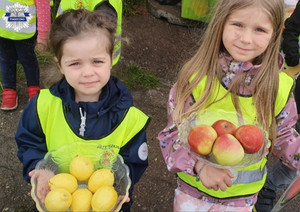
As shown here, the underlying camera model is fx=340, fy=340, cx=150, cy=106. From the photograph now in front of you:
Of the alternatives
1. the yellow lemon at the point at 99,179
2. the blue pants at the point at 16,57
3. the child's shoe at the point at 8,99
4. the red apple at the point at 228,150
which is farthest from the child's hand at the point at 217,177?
the child's shoe at the point at 8,99

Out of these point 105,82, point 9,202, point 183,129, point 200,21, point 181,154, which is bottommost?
point 9,202

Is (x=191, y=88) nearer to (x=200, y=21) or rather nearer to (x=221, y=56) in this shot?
(x=221, y=56)

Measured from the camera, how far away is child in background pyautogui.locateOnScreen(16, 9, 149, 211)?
5.45 feet

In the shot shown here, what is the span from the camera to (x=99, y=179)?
4.76ft

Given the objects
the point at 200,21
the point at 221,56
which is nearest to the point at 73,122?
the point at 221,56

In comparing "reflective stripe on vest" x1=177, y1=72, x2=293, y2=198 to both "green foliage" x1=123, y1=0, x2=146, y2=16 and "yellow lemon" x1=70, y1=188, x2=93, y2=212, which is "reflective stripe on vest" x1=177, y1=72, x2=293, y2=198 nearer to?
"yellow lemon" x1=70, y1=188, x2=93, y2=212

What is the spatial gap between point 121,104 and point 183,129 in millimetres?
346

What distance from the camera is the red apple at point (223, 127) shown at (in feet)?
5.30

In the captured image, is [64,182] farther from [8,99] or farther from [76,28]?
[8,99]

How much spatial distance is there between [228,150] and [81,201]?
66 centimetres

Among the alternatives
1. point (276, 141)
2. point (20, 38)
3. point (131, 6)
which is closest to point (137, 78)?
point (20, 38)

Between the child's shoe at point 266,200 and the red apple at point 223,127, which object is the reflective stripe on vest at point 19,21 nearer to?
the red apple at point 223,127

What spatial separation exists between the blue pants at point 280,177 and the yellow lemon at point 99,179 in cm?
158

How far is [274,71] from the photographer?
6.18 feet
